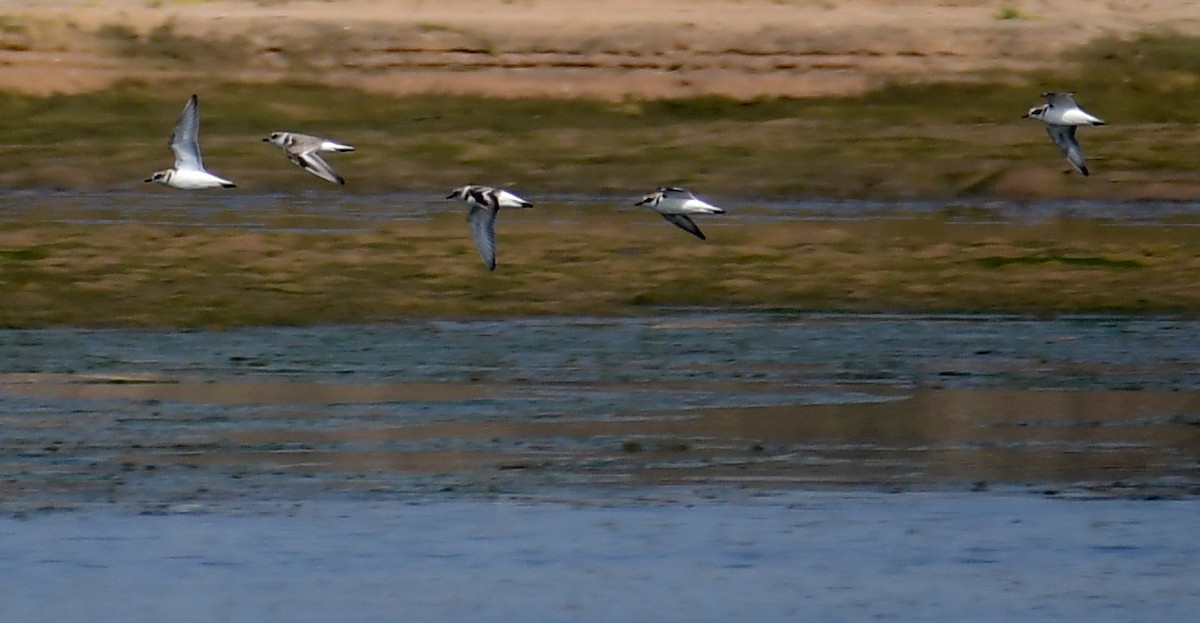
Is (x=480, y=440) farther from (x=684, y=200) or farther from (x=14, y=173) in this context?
(x=14, y=173)

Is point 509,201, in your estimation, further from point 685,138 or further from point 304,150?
point 685,138

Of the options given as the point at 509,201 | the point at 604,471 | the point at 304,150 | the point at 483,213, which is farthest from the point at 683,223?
the point at 604,471

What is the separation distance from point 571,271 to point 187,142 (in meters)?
4.26

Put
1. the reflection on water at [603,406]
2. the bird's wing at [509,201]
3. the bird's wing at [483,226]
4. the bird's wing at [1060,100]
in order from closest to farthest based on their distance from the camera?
the reflection on water at [603,406], the bird's wing at [509,201], the bird's wing at [483,226], the bird's wing at [1060,100]

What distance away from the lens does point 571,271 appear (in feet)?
69.3

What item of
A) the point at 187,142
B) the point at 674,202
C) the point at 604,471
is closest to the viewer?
the point at 604,471

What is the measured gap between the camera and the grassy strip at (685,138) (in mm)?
26656

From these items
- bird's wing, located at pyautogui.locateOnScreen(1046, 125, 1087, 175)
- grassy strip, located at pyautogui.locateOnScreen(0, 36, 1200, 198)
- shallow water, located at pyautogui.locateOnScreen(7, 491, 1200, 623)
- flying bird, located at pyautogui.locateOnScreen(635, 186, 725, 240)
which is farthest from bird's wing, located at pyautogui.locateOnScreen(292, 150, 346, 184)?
grassy strip, located at pyautogui.locateOnScreen(0, 36, 1200, 198)

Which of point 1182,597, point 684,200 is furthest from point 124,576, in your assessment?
point 684,200

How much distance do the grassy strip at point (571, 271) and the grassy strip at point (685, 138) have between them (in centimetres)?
288

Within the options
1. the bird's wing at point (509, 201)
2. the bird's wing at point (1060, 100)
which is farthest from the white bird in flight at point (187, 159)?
the bird's wing at point (1060, 100)

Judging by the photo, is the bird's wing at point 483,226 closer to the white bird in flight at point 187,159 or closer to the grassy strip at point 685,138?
the white bird in flight at point 187,159

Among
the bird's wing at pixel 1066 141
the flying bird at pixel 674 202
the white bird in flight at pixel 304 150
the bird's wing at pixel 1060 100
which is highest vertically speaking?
the bird's wing at pixel 1060 100

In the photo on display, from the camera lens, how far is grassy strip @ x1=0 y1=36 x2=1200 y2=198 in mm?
26656
